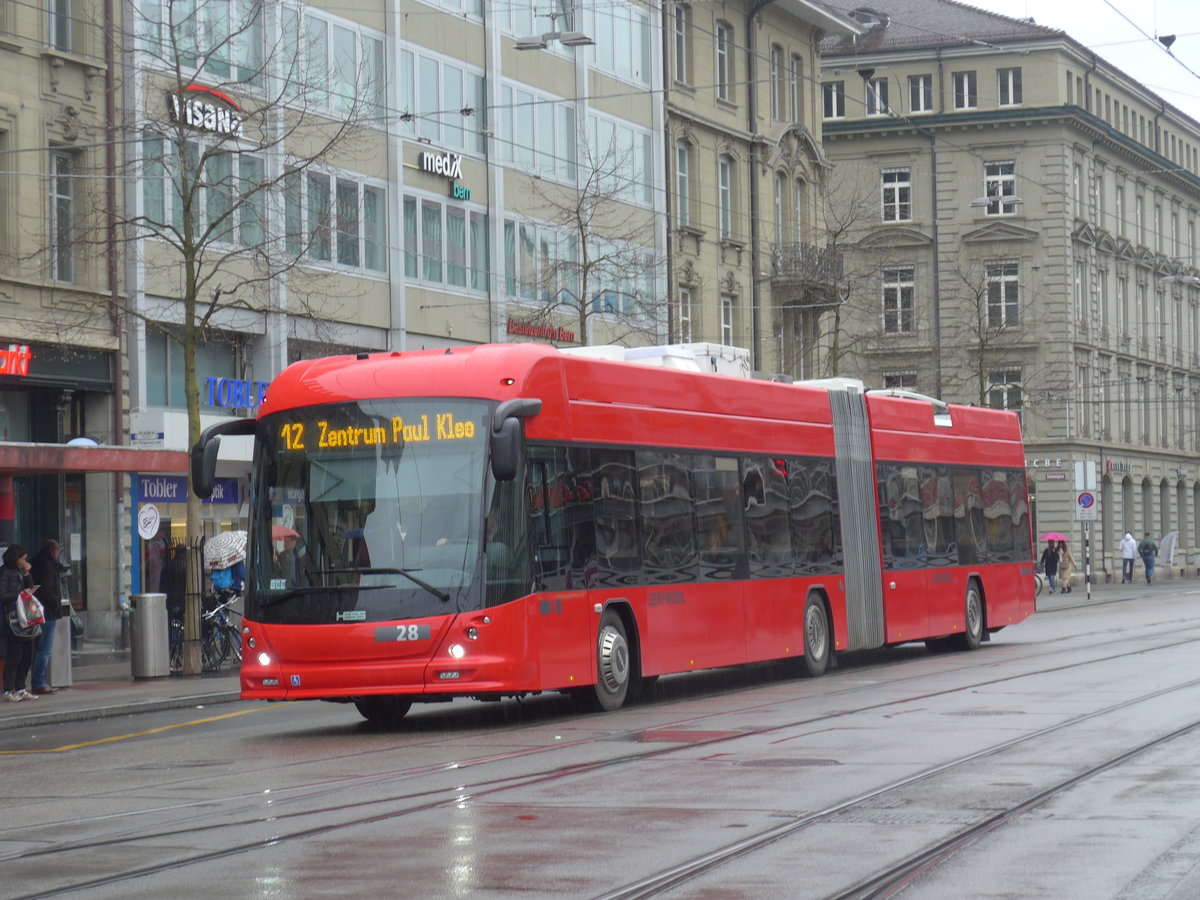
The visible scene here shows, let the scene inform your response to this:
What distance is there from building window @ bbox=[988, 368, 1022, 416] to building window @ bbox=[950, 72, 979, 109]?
33.1 ft

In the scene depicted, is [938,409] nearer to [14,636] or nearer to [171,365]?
[14,636]

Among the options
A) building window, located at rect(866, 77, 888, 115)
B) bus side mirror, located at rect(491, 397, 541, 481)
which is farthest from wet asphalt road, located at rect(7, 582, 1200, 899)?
building window, located at rect(866, 77, 888, 115)

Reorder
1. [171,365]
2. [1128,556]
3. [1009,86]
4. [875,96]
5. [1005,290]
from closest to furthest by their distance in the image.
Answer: [171,365] < [1128,556] < [1009,86] < [1005,290] < [875,96]

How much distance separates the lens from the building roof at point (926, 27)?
240 feet

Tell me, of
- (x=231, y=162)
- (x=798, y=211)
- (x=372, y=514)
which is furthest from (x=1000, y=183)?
(x=372, y=514)

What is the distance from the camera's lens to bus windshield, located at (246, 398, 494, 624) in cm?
1576

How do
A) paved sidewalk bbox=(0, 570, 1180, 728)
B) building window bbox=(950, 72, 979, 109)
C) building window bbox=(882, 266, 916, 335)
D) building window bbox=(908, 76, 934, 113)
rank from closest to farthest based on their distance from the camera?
paved sidewalk bbox=(0, 570, 1180, 728) → building window bbox=(950, 72, 979, 109) → building window bbox=(882, 266, 916, 335) → building window bbox=(908, 76, 934, 113)

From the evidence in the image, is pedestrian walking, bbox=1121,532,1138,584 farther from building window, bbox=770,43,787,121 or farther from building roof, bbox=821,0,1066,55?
building window, bbox=770,43,787,121

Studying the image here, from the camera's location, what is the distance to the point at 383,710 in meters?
17.7

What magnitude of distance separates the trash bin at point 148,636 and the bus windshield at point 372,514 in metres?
8.78

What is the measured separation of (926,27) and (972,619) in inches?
2004

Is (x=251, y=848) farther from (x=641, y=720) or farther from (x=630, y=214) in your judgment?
(x=630, y=214)

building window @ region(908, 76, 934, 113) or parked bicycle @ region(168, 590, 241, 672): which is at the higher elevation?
building window @ region(908, 76, 934, 113)

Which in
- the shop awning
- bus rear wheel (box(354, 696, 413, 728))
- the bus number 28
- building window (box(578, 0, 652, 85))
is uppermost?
building window (box(578, 0, 652, 85))
